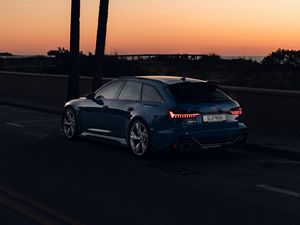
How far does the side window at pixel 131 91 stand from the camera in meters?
11.3

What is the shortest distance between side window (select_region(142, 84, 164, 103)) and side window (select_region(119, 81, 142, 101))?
0.46 ft

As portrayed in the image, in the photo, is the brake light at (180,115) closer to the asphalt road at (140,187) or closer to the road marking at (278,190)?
the asphalt road at (140,187)

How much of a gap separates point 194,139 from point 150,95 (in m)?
1.24

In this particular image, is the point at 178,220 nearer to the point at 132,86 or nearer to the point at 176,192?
the point at 176,192

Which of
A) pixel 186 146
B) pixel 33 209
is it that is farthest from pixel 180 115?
pixel 33 209

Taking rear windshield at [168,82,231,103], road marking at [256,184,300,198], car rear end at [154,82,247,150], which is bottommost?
road marking at [256,184,300,198]

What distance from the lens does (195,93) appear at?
10633 millimetres

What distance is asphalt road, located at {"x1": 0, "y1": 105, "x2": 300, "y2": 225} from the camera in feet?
21.8

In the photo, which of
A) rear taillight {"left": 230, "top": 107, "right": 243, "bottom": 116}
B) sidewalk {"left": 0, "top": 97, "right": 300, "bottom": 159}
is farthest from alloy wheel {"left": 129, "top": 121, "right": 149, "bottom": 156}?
sidewalk {"left": 0, "top": 97, "right": 300, "bottom": 159}

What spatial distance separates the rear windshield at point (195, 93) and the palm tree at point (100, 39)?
894 cm

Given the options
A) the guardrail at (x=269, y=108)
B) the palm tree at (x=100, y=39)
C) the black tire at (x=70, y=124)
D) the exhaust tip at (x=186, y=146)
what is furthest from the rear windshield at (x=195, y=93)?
the palm tree at (x=100, y=39)

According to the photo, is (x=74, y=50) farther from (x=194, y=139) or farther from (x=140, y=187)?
(x=140, y=187)

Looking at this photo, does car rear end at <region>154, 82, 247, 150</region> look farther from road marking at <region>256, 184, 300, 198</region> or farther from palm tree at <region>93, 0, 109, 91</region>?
palm tree at <region>93, 0, 109, 91</region>

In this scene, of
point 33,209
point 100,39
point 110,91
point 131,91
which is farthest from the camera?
point 100,39
